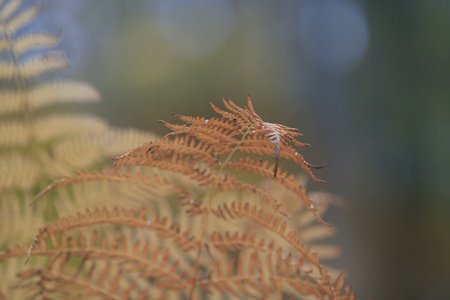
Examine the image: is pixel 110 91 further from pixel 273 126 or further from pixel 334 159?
pixel 273 126

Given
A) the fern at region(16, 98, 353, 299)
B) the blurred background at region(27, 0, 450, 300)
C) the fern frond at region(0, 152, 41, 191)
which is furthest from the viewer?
the blurred background at region(27, 0, 450, 300)

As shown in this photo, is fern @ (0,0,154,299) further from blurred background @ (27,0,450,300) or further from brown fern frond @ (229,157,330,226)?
blurred background @ (27,0,450,300)

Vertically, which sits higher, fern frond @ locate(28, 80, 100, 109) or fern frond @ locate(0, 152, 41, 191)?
fern frond @ locate(28, 80, 100, 109)

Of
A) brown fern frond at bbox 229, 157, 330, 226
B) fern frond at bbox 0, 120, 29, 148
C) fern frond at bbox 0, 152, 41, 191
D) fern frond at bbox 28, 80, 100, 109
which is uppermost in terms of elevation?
brown fern frond at bbox 229, 157, 330, 226

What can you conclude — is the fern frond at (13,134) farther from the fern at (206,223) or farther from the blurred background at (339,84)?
the blurred background at (339,84)

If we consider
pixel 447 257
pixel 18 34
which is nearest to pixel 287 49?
pixel 447 257

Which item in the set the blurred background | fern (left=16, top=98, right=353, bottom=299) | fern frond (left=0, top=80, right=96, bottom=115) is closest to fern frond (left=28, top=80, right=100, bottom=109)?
fern frond (left=0, top=80, right=96, bottom=115)

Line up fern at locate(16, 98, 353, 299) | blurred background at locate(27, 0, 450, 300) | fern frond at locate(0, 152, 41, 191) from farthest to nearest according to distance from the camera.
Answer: blurred background at locate(27, 0, 450, 300), fern frond at locate(0, 152, 41, 191), fern at locate(16, 98, 353, 299)

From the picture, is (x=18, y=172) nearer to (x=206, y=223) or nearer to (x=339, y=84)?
(x=206, y=223)

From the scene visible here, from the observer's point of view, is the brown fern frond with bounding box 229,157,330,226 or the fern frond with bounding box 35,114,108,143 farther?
the fern frond with bounding box 35,114,108,143
